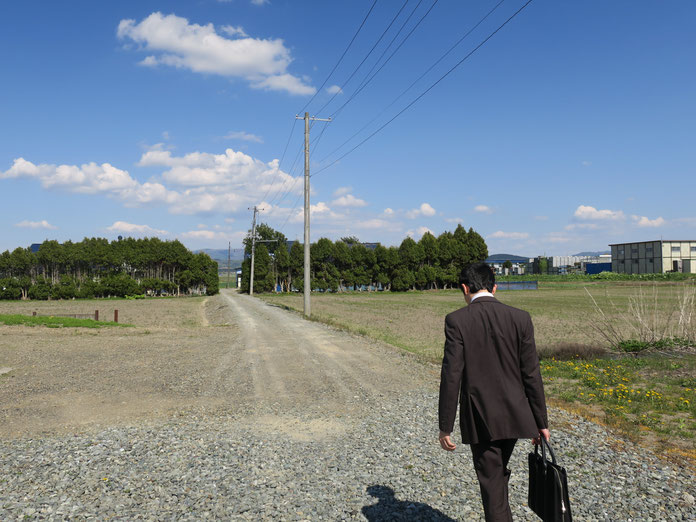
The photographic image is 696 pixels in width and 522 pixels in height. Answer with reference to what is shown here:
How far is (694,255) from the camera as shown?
81625mm

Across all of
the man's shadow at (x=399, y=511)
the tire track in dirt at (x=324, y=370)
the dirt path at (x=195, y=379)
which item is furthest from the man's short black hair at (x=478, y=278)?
the tire track in dirt at (x=324, y=370)

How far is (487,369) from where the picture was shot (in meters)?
3.05

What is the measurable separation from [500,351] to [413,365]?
876 centimetres

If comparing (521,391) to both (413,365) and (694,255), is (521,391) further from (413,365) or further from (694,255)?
(694,255)

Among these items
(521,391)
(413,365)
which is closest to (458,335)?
(521,391)

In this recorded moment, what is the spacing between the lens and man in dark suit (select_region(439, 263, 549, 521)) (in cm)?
301

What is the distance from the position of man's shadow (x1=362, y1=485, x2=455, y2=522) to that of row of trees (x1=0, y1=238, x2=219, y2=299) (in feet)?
173

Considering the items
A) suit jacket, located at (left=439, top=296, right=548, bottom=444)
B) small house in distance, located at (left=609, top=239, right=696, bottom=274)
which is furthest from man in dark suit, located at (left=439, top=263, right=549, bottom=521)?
small house in distance, located at (left=609, top=239, right=696, bottom=274)

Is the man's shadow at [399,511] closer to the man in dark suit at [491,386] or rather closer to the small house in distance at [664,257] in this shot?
the man in dark suit at [491,386]

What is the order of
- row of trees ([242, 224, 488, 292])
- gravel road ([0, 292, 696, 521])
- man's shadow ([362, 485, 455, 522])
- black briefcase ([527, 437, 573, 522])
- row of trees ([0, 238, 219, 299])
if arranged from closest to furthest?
black briefcase ([527, 437, 573, 522]) < man's shadow ([362, 485, 455, 522]) < gravel road ([0, 292, 696, 521]) < row of trees ([0, 238, 219, 299]) < row of trees ([242, 224, 488, 292])

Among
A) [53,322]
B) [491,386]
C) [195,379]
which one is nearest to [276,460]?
[491,386]

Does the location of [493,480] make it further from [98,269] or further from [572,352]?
[98,269]

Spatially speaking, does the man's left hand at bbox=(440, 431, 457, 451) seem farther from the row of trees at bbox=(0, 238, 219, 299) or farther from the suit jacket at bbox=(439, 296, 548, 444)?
the row of trees at bbox=(0, 238, 219, 299)

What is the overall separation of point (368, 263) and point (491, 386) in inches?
2436
